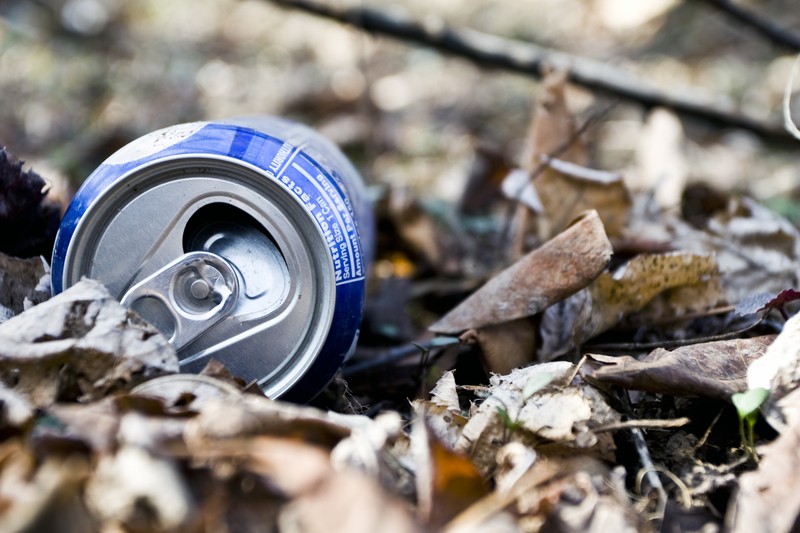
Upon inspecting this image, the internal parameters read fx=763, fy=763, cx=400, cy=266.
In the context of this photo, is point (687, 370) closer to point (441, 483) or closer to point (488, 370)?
point (488, 370)

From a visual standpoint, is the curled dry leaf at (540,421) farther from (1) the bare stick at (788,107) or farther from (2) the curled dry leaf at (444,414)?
(1) the bare stick at (788,107)

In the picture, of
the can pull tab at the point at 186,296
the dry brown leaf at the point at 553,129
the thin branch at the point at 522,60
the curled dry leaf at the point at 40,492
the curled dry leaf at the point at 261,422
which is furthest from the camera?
the thin branch at the point at 522,60

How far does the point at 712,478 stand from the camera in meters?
1.15

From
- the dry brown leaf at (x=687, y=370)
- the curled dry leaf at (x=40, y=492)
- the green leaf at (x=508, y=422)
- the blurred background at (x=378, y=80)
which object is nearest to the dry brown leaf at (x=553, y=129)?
the blurred background at (x=378, y=80)

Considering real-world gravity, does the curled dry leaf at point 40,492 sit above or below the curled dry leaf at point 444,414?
above

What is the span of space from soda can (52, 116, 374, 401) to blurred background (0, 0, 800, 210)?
1542 millimetres

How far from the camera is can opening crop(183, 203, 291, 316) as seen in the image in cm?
140

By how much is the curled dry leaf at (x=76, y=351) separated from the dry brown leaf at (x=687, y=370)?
0.69 metres

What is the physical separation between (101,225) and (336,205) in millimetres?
423

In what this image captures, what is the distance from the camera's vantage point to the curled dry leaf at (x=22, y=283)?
1.38m

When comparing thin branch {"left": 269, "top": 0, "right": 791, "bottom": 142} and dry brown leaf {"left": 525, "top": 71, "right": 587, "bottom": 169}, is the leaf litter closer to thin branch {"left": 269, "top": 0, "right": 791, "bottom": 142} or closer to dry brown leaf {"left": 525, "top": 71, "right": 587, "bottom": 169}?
dry brown leaf {"left": 525, "top": 71, "right": 587, "bottom": 169}

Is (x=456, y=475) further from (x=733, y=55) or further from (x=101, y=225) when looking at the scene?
(x=733, y=55)

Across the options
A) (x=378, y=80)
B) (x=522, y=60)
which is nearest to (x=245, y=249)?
(x=522, y=60)

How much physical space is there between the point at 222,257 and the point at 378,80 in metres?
4.27
